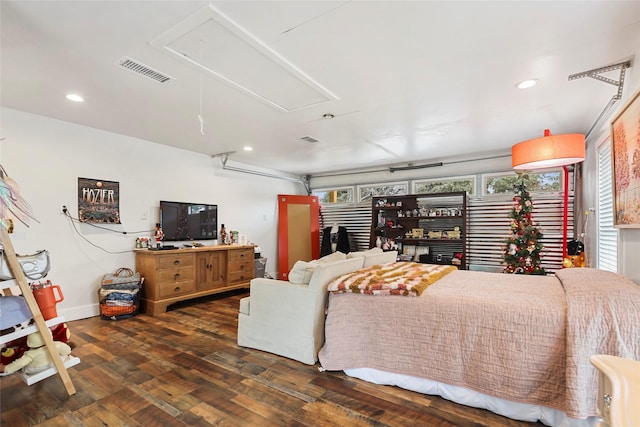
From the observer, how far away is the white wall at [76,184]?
3571 mm

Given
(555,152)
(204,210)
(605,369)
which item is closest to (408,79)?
(555,152)

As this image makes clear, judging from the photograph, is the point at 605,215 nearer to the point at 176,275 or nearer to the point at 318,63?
the point at 318,63

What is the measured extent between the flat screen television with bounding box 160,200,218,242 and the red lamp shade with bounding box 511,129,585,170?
4.69 m

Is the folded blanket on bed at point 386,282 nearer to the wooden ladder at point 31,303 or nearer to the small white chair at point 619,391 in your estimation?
the small white chair at point 619,391

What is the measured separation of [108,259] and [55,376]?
2.02 m

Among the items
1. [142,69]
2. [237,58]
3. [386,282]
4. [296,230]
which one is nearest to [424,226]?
[296,230]

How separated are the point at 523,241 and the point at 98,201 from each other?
6.10 m

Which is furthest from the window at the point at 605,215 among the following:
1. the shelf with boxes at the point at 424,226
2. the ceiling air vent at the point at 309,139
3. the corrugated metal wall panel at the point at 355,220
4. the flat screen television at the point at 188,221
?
the flat screen television at the point at 188,221

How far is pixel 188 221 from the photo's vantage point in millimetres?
5141

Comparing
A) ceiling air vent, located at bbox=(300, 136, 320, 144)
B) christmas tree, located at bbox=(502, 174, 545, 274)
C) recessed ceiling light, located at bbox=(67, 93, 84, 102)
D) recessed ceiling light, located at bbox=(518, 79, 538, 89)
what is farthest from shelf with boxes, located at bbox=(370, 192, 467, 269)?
recessed ceiling light, located at bbox=(67, 93, 84, 102)

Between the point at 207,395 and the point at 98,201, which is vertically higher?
the point at 98,201

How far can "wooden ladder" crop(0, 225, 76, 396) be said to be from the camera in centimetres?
210

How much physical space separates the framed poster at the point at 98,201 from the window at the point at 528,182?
19.5 feet

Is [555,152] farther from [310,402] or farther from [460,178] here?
[460,178]
